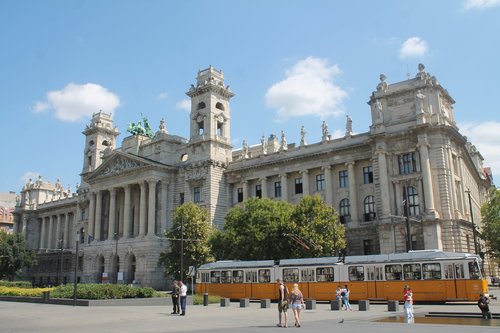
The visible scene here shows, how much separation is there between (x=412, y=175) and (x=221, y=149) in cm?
3070

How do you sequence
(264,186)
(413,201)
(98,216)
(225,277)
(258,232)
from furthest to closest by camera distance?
1. (98,216)
2. (264,186)
3. (413,201)
4. (258,232)
5. (225,277)

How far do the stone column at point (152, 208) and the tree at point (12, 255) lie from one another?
3243cm

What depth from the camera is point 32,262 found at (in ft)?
311

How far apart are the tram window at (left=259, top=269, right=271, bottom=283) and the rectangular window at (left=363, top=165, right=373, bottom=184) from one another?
23882 mm

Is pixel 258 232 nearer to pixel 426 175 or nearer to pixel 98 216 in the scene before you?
pixel 426 175

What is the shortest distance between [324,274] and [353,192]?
928 inches

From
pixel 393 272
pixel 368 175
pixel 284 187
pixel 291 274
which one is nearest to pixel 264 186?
pixel 284 187

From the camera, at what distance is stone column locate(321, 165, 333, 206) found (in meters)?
63.3

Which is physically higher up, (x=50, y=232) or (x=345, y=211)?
(x=50, y=232)

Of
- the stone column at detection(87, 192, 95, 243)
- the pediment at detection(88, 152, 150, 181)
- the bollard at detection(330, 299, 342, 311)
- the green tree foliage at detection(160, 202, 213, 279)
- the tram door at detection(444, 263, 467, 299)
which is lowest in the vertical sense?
the bollard at detection(330, 299, 342, 311)

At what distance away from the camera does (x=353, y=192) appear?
6125 cm

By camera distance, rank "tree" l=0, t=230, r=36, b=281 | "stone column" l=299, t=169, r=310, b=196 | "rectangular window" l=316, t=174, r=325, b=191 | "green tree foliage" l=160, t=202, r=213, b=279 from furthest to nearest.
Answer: "tree" l=0, t=230, r=36, b=281, "stone column" l=299, t=169, r=310, b=196, "rectangular window" l=316, t=174, r=325, b=191, "green tree foliage" l=160, t=202, r=213, b=279

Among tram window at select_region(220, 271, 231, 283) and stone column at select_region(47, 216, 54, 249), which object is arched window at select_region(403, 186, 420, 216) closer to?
tram window at select_region(220, 271, 231, 283)

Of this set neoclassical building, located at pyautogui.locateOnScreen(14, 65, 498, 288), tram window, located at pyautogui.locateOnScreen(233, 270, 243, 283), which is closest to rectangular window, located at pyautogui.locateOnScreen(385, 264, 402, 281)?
neoclassical building, located at pyautogui.locateOnScreen(14, 65, 498, 288)
